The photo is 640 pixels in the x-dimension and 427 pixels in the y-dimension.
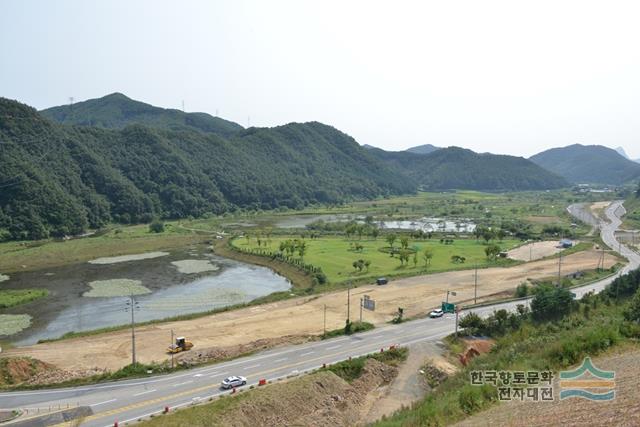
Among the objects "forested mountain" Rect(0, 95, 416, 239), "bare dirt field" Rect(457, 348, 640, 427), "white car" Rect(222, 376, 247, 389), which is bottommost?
"white car" Rect(222, 376, 247, 389)

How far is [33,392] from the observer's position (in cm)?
3177

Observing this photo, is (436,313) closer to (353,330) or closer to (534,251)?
(353,330)

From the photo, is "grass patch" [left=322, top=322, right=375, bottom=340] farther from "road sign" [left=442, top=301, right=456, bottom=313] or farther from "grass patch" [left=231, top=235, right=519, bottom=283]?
"grass patch" [left=231, top=235, right=519, bottom=283]

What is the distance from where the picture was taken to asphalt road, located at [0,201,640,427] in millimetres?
29031

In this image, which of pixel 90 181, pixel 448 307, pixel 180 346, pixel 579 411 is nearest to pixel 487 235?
pixel 448 307

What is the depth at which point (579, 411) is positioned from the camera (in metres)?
18.5

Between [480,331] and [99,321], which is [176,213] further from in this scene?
[480,331]

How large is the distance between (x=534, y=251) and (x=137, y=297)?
232ft

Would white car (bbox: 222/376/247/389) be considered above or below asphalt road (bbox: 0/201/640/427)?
above

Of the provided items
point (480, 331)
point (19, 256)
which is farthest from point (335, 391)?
point (19, 256)

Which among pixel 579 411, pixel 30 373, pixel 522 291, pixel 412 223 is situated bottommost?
pixel 30 373

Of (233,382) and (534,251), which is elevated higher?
(534,251)

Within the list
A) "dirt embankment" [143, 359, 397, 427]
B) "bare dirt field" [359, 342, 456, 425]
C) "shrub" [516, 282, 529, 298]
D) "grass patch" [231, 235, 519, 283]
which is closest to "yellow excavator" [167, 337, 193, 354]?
"dirt embankment" [143, 359, 397, 427]

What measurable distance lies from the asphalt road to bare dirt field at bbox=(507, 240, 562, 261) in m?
46.0
